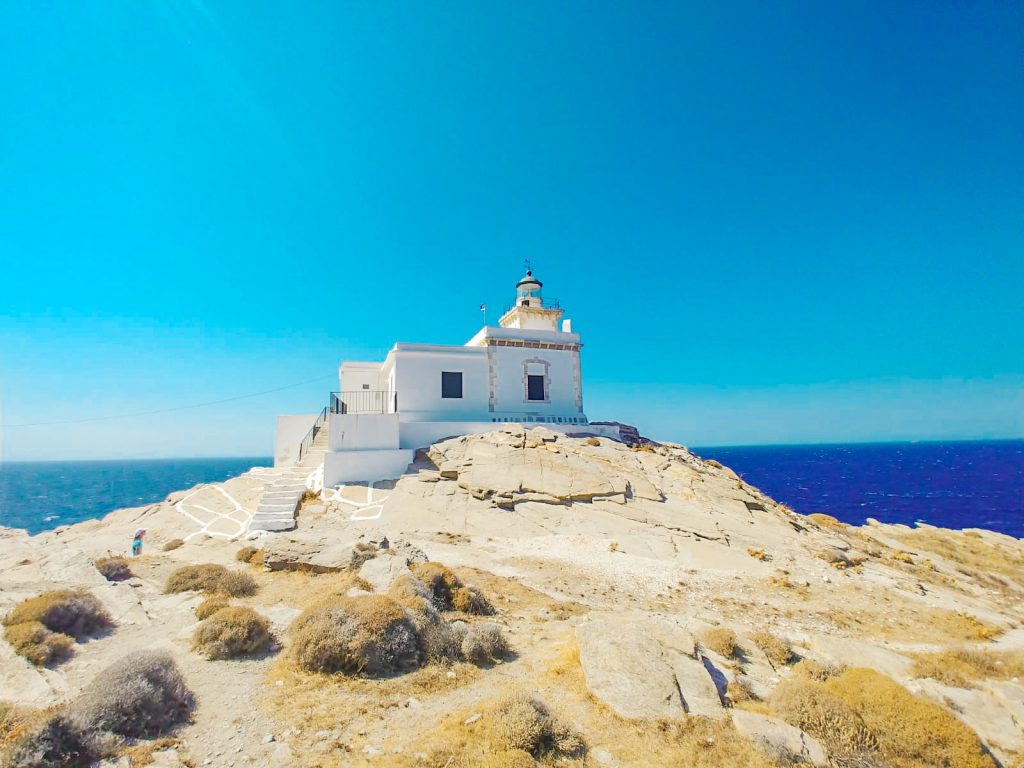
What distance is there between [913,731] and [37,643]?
11992 mm

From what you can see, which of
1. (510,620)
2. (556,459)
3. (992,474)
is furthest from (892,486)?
(510,620)

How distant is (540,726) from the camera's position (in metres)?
5.37

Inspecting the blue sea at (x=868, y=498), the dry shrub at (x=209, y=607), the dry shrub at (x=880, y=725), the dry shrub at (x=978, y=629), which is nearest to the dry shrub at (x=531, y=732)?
the dry shrub at (x=880, y=725)

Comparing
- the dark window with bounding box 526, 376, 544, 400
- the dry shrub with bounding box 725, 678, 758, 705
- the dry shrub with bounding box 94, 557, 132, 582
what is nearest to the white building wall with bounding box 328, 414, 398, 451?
the dark window with bounding box 526, 376, 544, 400

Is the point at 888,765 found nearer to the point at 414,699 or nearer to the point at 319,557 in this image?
the point at 414,699

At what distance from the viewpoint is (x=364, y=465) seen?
71.5ft

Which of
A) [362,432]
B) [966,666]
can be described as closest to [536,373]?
[362,432]

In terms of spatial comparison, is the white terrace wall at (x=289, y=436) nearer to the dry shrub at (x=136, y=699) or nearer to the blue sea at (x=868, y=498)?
the dry shrub at (x=136, y=699)

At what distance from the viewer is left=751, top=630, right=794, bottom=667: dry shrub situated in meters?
8.80

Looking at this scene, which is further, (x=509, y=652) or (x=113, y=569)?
(x=113, y=569)

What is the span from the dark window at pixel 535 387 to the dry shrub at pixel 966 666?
67.6 ft

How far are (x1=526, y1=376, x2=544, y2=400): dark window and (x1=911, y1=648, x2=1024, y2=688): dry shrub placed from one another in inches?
811

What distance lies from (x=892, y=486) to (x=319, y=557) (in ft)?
261

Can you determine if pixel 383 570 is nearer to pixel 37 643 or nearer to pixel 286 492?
pixel 37 643
